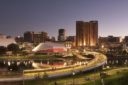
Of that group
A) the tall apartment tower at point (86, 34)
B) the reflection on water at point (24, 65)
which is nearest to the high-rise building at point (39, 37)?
the tall apartment tower at point (86, 34)

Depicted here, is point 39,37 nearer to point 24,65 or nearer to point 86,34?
point 86,34

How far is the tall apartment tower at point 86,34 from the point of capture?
320 ft

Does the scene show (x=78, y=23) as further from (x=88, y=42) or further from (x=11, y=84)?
(x=11, y=84)

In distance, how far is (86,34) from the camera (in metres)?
98.2

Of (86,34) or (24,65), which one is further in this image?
(86,34)

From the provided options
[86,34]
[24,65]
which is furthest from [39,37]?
[24,65]

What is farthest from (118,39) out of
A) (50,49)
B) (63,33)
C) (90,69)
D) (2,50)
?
(90,69)

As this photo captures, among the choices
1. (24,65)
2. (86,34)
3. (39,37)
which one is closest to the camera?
(24,65)

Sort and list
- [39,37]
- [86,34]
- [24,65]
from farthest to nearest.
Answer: [39,37], [86,34], [24,65]

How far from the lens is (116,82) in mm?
14742

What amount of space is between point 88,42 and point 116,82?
84.3 m

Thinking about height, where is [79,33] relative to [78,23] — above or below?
below

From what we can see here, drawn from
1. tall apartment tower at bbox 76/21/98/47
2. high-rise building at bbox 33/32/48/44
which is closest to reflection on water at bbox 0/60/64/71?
tall apartment tower at bbox 76/21/98/47

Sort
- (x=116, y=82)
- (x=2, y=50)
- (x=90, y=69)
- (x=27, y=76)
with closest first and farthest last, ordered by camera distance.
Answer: (x=116, y=82), (x=27, y=76), (x=90, y=69), (x=2, y=50)
